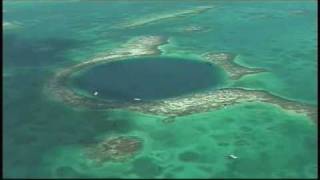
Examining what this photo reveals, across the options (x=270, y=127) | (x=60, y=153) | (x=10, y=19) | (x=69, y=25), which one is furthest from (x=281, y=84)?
(x=10, y=19)

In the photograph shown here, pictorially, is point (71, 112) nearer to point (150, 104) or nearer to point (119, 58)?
point (150, 104)

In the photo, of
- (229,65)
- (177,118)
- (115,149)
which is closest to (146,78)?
(177,118)

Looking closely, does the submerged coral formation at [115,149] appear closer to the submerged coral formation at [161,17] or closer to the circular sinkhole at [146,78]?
the circular sinkhole at [146,78]

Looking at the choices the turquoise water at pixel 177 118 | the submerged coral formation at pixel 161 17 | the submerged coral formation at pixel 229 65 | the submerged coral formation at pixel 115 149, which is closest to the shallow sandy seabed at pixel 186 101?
the submerged coral formation at pixel 229 65

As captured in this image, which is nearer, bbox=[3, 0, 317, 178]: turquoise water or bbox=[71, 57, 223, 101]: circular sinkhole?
bbox=[3, 0, 317, 178]: turquoise water

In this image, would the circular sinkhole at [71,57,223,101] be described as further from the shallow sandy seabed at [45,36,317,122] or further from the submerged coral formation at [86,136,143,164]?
the submerged coral formation at [86,136,143,164]

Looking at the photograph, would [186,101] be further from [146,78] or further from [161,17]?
[161,17]

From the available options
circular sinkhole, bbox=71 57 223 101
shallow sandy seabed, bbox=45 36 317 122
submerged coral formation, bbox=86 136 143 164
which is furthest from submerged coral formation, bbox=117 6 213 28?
submerged coral formation, bbox=86 136 143 164
